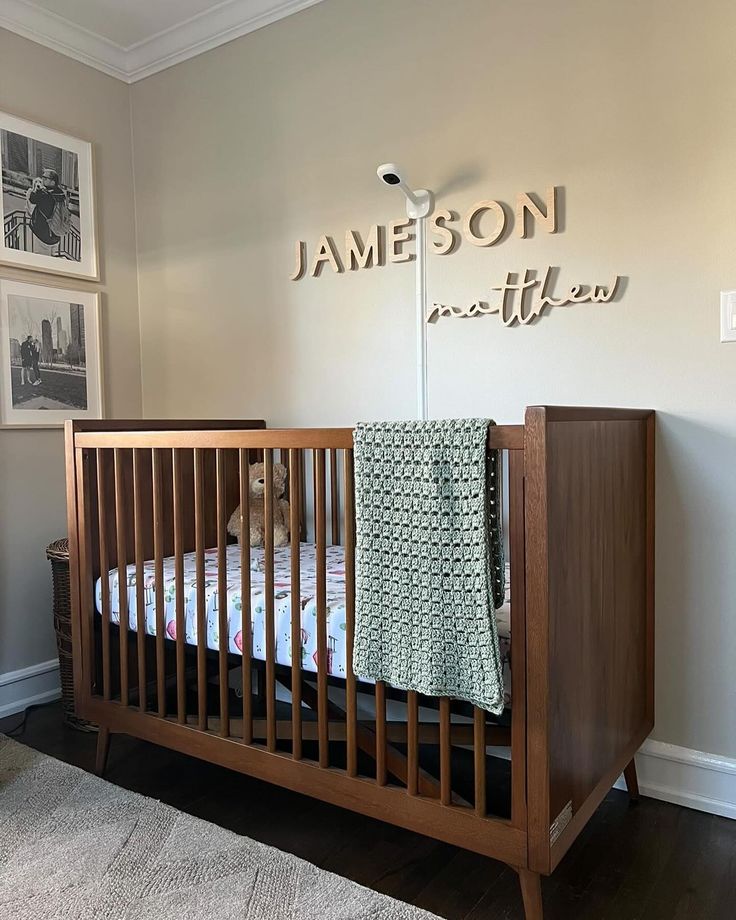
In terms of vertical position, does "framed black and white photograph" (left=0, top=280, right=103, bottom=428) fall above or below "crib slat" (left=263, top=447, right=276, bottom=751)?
above

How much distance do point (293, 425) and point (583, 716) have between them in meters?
1.41

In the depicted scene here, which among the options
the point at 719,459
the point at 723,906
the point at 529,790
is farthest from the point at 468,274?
the point at 723,906

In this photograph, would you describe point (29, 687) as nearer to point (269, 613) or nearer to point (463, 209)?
point (269, 613)

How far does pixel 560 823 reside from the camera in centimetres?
131

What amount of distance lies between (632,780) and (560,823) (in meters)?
0.58

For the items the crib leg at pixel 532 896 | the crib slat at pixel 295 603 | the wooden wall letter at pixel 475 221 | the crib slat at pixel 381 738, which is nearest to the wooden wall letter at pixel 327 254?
the wooden wall letter at pixel 475 221

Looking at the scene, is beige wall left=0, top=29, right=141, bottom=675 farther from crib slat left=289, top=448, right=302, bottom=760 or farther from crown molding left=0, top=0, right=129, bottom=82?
crib slat left=289, top=448, right=302, bottom=760

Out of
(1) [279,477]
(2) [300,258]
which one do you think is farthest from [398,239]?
(1) [279,477]

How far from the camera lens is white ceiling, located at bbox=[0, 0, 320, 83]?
243 centimetres

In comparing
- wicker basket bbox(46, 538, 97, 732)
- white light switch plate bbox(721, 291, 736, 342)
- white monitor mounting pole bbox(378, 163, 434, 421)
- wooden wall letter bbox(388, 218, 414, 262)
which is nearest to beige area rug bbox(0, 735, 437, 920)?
wicker basket bbox(46, 538, 97, 732)

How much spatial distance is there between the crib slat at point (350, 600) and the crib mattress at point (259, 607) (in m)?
0.04

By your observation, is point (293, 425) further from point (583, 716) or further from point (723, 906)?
point (723, 906)

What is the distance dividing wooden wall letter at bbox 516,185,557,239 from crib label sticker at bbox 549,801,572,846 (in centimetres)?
136

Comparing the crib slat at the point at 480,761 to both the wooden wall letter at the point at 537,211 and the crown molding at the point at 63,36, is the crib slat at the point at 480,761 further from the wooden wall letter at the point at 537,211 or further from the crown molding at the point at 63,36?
the crown molding at the point at 63,36
